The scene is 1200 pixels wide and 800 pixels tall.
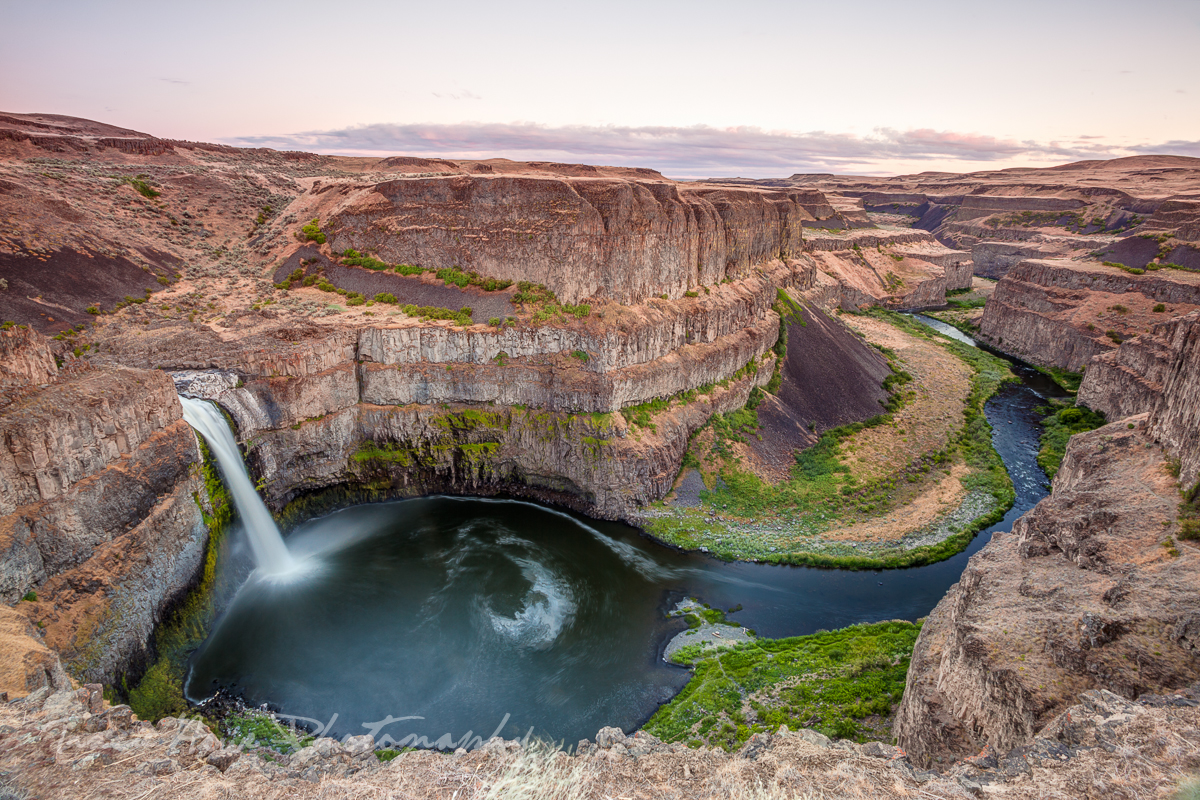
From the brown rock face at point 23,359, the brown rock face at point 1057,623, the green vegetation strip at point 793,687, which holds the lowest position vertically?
the green vegetation strip at point 793,687

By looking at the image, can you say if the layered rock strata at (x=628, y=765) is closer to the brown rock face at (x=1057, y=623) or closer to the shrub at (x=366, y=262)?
the brown rock face at (x=1057, y=623)

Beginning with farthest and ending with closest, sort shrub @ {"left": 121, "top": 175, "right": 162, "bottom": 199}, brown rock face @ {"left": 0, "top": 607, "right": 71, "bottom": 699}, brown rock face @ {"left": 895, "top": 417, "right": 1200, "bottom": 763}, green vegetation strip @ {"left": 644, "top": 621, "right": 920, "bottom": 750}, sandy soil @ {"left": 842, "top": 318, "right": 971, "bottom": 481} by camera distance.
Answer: shrub @ {"left": 121, "top": 175, "right": 162, "bottom": 199} → sandy soil @ {"left": 842, "top": 318, "right": 971, "bottom": 481} → green vegetation strip @ {"left": 644, "top": 621, "right": 920, "bottom": 750} → brown rock face @ {"left": 0, "top": 607, "right": 71, "bottom": 699} → brown rock face @ {"left": 895, "top": 417, "right": 1200, "bottom": 763}

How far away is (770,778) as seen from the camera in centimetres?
1221

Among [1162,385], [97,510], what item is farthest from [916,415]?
[97,510]

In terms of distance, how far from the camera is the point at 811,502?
35.1 meters

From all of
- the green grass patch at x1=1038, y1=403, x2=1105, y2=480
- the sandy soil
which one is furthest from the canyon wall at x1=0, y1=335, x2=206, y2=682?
the green grass patch at x1=1038, y1=403, x2=1105, y2=480

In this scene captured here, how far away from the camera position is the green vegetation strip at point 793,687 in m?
19.6

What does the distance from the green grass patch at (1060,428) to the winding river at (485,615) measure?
8396mm

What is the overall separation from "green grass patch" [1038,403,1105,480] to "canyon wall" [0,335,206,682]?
48.6m

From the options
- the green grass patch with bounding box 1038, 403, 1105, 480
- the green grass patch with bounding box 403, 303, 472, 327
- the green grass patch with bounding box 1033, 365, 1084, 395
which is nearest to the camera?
the green grass patch with bounding box 403, 303, 472, 327

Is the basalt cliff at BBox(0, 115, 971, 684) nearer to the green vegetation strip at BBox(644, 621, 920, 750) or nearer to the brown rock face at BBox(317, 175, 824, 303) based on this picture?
the brown rock face at BBox(317, 175, 824, 303)

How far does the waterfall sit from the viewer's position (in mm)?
27312

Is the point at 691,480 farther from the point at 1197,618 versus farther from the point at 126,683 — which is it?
the point at 126,683

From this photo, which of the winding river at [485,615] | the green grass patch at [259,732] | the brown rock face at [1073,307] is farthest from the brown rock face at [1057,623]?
the brown rock face at [1073,307]
